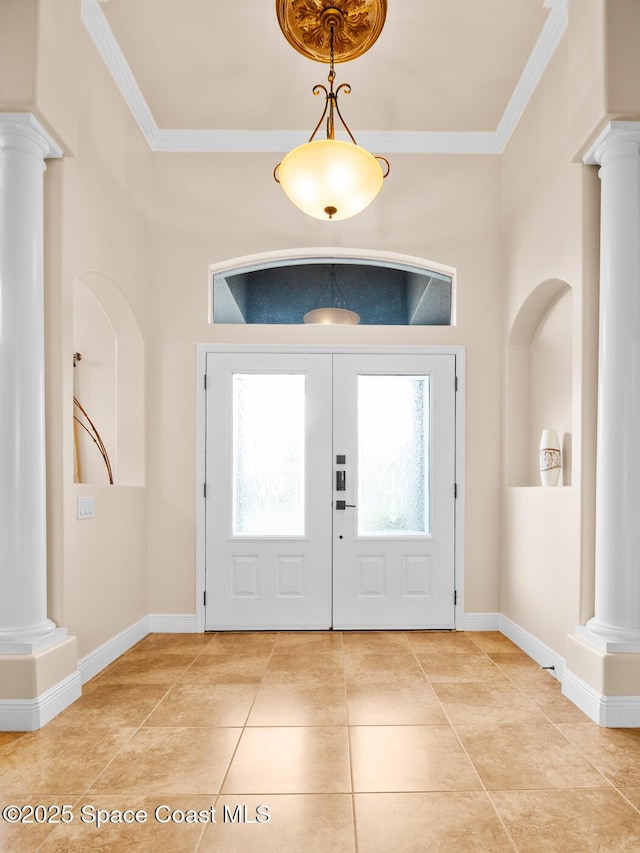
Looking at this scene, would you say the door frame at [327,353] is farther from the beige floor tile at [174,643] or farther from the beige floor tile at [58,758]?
the beige floor tile at [58,758]

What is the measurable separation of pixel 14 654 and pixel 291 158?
9.27 ft

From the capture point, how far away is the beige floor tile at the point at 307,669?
3.76m

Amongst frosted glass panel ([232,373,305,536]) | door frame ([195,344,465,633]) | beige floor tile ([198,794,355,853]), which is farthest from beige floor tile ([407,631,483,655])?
beige floor tile ([198,794,355,853])

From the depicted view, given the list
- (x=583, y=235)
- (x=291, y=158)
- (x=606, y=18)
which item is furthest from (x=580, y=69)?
(x=291, y=158)

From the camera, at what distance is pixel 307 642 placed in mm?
4625

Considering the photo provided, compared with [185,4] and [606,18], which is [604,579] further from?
[185,4]

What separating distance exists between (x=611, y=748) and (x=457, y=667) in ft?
4.16

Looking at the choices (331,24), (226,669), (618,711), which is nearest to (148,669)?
(226,669)

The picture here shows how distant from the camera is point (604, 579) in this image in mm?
3238

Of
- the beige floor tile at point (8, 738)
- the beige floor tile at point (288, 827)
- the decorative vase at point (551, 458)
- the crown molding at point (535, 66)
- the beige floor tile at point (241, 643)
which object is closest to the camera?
the beige floor tile at point (288, 827)

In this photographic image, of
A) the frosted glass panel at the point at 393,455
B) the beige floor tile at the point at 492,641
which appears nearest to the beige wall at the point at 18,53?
the frosted glass panel at the point at 393,455

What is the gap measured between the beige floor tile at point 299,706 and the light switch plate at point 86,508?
1.41m

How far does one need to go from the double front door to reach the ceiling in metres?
1.72

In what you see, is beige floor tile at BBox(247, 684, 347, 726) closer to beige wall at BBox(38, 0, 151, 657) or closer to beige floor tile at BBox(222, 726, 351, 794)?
beige floor tile at BBox(222, 726, 351, 794)
